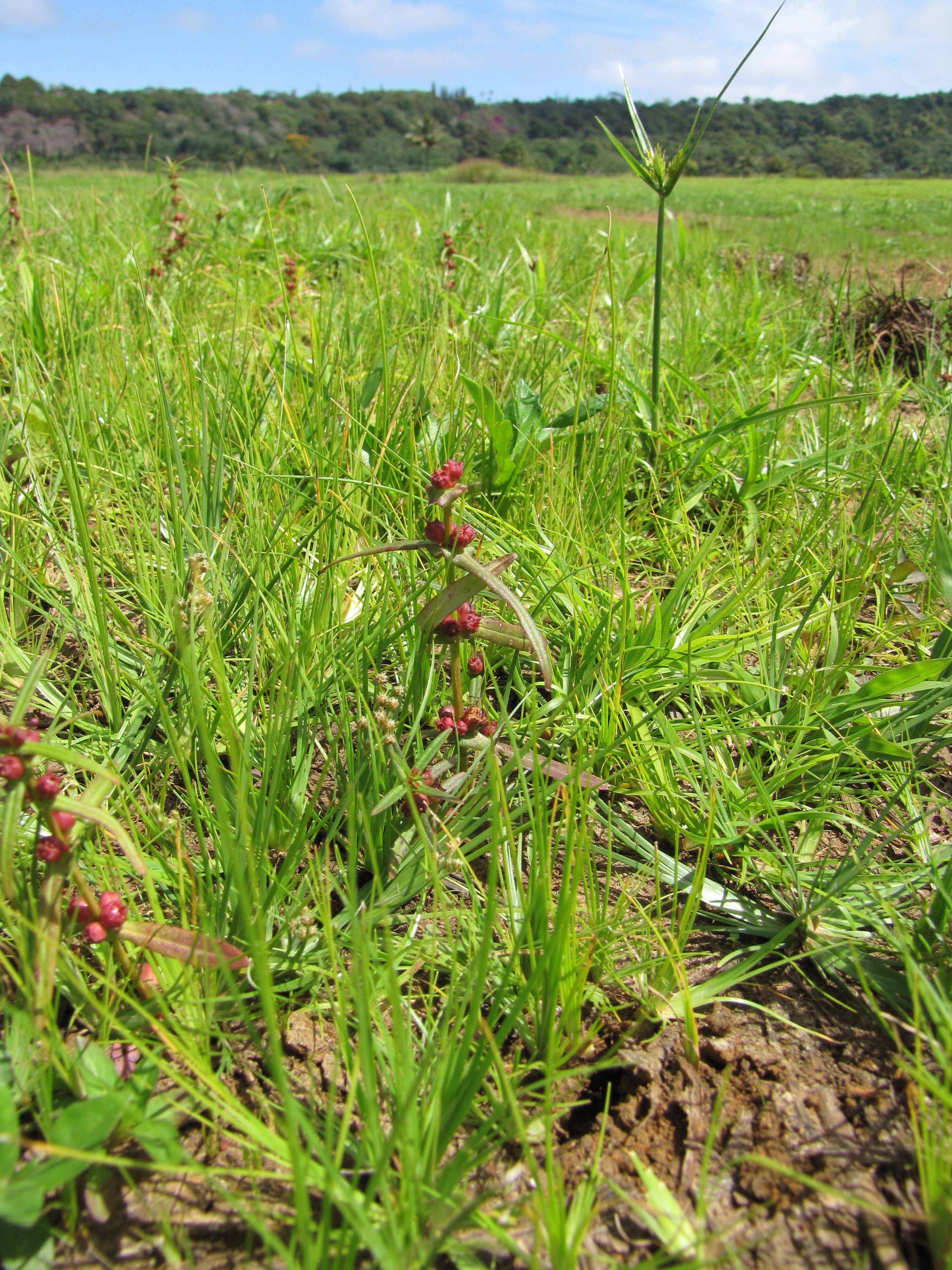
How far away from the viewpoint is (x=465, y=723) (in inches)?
39.3

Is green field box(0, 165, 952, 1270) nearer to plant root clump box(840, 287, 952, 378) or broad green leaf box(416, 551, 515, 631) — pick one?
broad green leaf box(416, 551, 515, 631)

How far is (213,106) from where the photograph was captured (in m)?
56.8

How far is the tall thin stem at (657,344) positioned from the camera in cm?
161

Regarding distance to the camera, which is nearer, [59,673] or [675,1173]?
[675,1173]

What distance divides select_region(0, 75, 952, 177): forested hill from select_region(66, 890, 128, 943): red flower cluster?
52.7 feet

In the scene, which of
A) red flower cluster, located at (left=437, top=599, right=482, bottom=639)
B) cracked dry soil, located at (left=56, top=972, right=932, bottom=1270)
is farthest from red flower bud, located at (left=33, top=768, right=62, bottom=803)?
red flower cluster, located at (left=437, top=599, right=482, bottom=639)

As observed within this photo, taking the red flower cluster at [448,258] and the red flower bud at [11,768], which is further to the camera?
the red flower cluster at [448,258]

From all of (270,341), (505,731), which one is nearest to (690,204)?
(270,341)

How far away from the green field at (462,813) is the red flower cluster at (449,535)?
18 mm

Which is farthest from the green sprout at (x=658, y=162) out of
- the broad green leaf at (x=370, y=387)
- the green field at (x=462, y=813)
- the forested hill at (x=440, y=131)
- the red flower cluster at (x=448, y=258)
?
the forested hill at (x=440, y=131)

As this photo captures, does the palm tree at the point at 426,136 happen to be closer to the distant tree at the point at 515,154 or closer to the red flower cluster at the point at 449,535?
the distant tree at the point at 515,154

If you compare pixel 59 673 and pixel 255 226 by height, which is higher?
pixel 255 226

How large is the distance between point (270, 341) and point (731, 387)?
47.7 inches

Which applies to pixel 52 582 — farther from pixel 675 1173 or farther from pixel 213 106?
pixel 213 106
